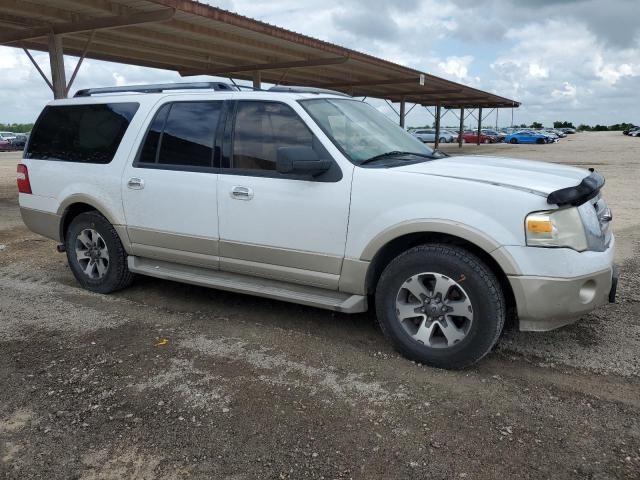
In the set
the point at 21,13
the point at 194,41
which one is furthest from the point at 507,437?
the point at 194,41

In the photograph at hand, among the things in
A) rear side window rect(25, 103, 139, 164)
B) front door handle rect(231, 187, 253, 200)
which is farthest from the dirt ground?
rear side window rect(25, 103, 139, 164)

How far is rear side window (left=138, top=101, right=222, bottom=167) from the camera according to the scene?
4582mm

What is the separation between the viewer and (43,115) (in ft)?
18.7

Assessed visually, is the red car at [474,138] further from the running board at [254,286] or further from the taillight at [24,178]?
the running board at [254,286]

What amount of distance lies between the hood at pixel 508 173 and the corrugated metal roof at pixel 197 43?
7150 mm

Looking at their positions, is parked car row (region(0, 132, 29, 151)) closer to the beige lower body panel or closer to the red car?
the red car

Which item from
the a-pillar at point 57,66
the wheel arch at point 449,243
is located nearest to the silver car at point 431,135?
the a-pillar at point 57,66

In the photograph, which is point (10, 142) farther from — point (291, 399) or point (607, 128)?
point (607, 128)

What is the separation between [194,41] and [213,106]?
10.8 meters

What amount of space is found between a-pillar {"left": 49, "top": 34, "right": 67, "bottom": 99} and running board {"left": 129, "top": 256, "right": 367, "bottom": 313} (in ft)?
29.0

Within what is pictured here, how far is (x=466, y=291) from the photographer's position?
3541mm

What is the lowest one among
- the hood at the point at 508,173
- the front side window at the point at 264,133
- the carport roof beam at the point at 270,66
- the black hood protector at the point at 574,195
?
the black hood protector at the point at 574,195

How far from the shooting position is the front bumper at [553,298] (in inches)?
133

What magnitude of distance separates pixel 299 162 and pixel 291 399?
157cm
